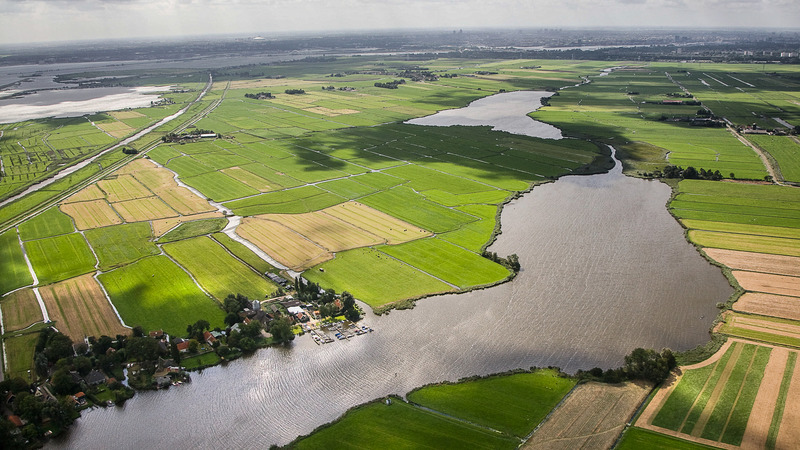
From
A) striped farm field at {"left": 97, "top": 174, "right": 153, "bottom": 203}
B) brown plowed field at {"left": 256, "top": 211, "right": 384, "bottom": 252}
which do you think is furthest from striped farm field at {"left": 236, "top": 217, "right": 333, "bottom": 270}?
striped farm field at {"left": 97, "top": 174, "right": 153, "bottom": 203}

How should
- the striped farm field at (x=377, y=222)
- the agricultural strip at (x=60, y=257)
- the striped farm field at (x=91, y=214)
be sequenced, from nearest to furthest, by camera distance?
the agricultural strip at (x=60, y=257) < the striped farm field at (x=377, y=222) < the striped farm field at (x=91, y=214)

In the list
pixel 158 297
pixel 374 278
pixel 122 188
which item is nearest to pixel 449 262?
pixel 374 278

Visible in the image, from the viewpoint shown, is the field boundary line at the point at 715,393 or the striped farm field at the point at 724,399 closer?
the striped farm field at the point at 724,399

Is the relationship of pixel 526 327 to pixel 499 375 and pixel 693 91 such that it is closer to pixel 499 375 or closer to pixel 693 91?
pixel 499 375

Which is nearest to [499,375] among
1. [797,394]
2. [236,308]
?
[797,394]

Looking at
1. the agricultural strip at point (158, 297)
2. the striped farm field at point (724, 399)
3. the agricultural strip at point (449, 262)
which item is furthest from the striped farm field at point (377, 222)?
the striped farm field at point (724, 399)

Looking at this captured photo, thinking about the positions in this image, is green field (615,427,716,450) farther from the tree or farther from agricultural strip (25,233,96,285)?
agricultural strip (25,233,96,285)

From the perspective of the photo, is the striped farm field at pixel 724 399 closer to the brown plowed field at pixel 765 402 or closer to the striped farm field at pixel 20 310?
the brown plowed field at pixel 765 402

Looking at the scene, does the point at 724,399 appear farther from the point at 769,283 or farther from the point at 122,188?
the point at 122,188
